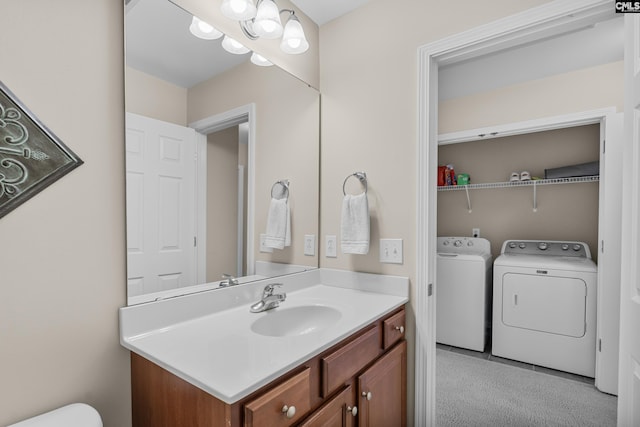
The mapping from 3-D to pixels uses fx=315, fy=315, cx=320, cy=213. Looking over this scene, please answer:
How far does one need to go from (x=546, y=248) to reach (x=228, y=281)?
305 cm

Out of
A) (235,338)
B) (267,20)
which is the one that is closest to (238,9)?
(267,20)

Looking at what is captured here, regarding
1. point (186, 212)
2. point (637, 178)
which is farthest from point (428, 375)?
point (186, 212)

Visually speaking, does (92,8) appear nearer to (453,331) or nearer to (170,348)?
(170,348)

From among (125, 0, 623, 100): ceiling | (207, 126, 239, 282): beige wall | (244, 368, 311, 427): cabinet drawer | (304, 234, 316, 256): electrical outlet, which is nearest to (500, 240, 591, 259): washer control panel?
(125, 0, 623, 100): ceiling

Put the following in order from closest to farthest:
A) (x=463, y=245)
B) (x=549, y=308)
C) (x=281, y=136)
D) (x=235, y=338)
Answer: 1. (x=235, y=338)
2. (x=281, y=136)
3. (x=549, y=308)
4. (x=463, y=245)

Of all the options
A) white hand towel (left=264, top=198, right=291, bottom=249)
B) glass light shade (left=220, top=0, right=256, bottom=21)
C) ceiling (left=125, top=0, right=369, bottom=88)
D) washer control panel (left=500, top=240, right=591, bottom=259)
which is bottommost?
washer control panel (left=500, top=240, right=591, bottom=259)

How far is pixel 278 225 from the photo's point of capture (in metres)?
1.75

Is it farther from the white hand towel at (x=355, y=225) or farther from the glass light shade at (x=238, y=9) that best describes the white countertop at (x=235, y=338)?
the glass light shade at (x=238, y=9)

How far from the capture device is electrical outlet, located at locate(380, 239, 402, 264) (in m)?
1.63

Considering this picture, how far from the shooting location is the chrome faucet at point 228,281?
142cm

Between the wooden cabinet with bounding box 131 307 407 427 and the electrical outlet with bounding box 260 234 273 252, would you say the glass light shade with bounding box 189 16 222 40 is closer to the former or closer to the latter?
the electrical outlet with bounding box 260 234 273 252

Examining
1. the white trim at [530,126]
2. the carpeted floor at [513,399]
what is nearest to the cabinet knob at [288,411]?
the carpeted floor at [513,399]

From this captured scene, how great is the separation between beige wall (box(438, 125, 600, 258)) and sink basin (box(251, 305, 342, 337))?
2629 millimetres

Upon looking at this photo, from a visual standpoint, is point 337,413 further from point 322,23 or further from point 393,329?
point 322,23
